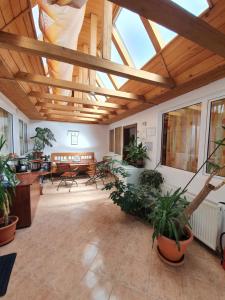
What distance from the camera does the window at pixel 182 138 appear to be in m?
2.38

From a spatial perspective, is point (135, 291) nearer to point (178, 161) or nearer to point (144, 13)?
point (178, 161)

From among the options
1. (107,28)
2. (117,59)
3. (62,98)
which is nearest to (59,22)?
(107,28)

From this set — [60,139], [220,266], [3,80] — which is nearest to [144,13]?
[3,80]

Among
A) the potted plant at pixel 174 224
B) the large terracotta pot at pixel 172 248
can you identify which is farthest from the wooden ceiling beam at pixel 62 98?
the large terracotta pot at pixel 172 248

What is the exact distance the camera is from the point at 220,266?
1709mm

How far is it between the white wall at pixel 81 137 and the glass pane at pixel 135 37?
4.29 metres

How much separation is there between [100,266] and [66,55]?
2.42 meters

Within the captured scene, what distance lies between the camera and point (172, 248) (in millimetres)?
1645

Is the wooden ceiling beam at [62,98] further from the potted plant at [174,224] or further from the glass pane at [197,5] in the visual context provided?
the potted plant at [174,224]

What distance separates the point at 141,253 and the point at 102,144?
534cm

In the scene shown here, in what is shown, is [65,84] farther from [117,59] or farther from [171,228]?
[171,228]

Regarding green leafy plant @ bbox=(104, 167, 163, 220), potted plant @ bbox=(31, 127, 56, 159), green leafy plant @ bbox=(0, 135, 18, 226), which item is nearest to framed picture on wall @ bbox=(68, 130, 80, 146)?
potted plant @ bbox=(31, 127, 56, 159)

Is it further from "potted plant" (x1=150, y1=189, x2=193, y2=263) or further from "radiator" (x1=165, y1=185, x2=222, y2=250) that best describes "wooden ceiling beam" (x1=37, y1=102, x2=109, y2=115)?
"radiator" (x1=165, y1=185, x2=222, y2=250)

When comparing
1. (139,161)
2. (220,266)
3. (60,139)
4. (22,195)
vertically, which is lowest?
(220,266)
